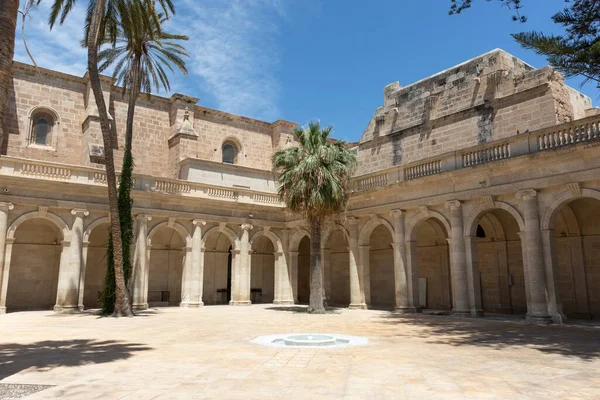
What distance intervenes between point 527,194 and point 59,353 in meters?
15.1

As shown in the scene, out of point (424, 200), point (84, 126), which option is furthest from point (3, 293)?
point (424, 200)

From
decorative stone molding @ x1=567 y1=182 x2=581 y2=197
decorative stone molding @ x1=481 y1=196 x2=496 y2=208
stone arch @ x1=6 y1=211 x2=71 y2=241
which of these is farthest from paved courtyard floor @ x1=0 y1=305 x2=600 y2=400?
stone arch @ x1=6 y1=211 x2=71 y2=241

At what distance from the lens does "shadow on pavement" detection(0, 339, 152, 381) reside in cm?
799

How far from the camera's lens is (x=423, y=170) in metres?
19.8

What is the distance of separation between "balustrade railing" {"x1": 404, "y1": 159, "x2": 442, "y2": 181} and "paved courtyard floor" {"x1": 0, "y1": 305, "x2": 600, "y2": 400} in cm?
750

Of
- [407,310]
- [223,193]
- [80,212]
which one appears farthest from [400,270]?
[80,212]

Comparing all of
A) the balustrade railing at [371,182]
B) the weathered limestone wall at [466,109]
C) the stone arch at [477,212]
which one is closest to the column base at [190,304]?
the balustrade railing at [371,182]

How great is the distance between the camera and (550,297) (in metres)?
15.4

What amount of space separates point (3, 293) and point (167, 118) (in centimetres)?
1529

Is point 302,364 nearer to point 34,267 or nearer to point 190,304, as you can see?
point 190,304

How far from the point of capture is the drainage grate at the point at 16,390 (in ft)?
19.5

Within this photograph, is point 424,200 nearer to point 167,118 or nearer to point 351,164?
point 351,164

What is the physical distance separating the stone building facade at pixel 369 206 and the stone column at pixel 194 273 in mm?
58

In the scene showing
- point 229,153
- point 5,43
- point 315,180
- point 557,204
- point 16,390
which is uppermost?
point 229,153
